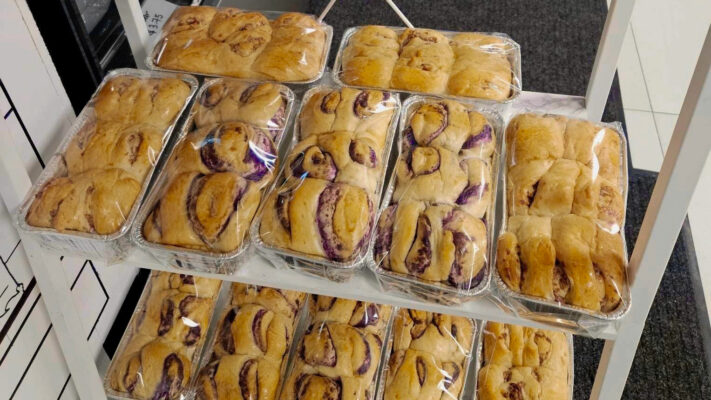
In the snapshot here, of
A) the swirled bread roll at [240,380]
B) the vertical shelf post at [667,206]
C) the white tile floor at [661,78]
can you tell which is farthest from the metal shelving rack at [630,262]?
the white tile floor at [661,78]

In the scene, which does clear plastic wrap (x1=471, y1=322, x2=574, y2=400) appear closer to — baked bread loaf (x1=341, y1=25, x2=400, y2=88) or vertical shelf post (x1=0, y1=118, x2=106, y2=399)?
baked bread loaf (x1=341, y1=25, x2=400, y2=88)

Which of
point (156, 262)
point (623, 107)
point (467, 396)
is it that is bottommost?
point (623, 107)

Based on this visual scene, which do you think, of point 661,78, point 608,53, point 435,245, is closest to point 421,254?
point 435,245

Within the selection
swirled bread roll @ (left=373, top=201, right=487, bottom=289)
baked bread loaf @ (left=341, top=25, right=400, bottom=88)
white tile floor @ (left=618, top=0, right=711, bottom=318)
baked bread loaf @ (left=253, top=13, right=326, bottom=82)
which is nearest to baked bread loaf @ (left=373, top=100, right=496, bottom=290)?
swirled bread roll @ (left=373, top=201, right=487, bottom=289)

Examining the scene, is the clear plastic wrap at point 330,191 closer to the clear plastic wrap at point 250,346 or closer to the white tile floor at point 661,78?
the clear plastic wrap at point 250,346

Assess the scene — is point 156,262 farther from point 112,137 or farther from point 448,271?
point 448,271

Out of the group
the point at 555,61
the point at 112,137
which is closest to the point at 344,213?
the point at 112,137
